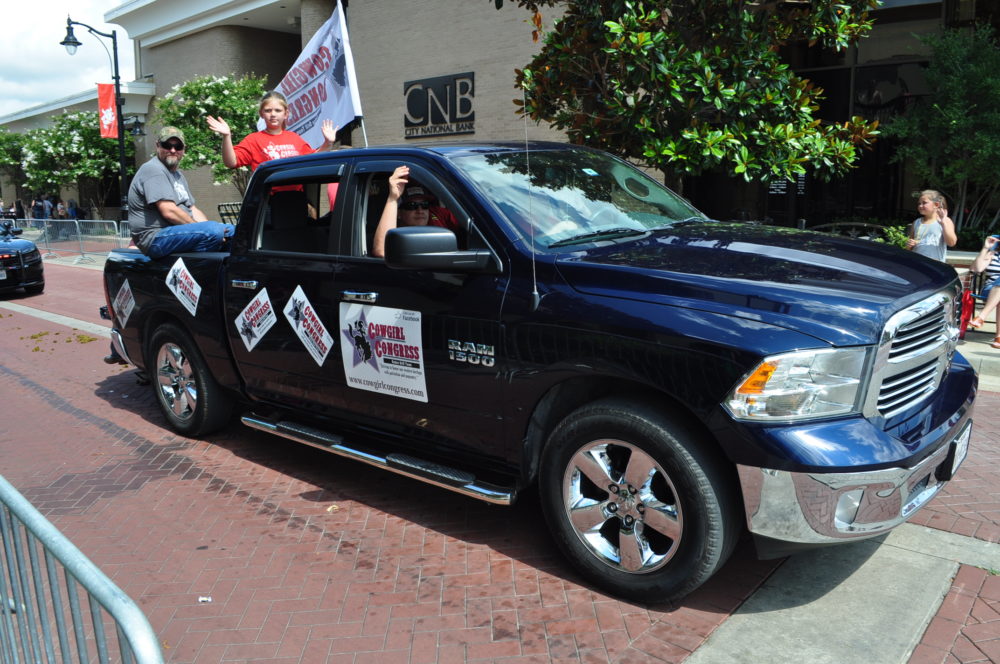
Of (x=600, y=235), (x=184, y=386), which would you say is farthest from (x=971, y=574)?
(x=184, y=386)

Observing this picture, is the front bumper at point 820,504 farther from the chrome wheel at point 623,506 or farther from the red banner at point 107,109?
the red banner at point 107,109

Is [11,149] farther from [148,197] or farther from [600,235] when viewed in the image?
[600,235]

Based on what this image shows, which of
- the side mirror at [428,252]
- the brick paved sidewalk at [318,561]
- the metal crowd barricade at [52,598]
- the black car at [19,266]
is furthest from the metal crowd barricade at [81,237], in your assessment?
the metal crowd barricade at [52,598]

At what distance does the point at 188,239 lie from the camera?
5.76 meters

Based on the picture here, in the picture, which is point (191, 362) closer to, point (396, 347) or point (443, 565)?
point (396, 347)

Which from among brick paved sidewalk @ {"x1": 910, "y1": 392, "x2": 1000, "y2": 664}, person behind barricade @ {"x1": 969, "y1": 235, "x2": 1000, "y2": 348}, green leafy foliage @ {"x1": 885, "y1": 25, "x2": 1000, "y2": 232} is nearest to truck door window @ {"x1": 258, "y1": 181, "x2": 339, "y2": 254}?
brick paved sidewalk @ {"x1": 910, "y1": 392, "x2": 1000, "y2": 664}

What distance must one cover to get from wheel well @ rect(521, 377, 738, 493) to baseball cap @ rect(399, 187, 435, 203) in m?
1.51

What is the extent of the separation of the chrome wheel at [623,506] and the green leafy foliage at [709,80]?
4325mm

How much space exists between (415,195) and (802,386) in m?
2.43

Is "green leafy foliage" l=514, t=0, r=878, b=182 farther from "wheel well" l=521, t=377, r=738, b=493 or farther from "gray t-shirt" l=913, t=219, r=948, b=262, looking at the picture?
"wheel well" l=521, t=377, r=738, b=493

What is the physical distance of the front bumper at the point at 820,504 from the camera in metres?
2.92

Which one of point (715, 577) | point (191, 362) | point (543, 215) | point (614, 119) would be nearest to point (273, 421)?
point (191, 362)

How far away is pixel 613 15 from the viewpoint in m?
7.14

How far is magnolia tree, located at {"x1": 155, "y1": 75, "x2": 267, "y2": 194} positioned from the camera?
2342cm
